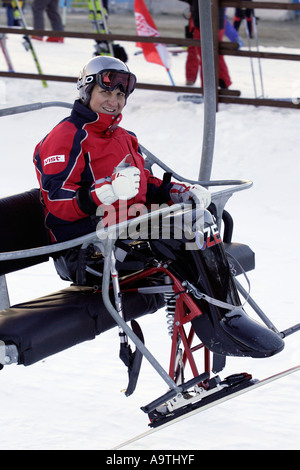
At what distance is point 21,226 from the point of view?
3.66 m

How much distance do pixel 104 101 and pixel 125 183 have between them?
21.8 inches

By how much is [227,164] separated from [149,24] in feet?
8.29

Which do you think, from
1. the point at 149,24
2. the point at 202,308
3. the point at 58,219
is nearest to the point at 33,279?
the point at 58,219

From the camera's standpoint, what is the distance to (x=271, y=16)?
619 inches

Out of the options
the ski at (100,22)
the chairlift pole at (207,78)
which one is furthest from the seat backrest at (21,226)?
the ski at (100,22)

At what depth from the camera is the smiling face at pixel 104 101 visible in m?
3.57

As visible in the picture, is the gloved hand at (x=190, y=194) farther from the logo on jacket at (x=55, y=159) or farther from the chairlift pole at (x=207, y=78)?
the logo on jacket at (x=55, y=159)

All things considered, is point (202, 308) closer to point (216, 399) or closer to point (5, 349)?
point (216, 399)

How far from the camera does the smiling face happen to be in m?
3.57

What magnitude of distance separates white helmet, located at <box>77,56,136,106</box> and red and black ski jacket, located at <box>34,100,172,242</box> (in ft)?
0.33

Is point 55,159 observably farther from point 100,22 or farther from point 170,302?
point 100,22

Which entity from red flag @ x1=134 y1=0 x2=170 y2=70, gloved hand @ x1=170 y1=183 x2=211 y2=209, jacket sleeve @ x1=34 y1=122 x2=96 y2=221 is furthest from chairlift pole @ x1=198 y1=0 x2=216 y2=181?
red flag @ x1=134 y1=0 x2=170 y2=70

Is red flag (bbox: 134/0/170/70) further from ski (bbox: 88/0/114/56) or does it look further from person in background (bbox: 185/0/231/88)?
ski (bbox: 88/0/114/56)

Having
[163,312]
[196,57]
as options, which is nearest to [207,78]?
[163,312]
